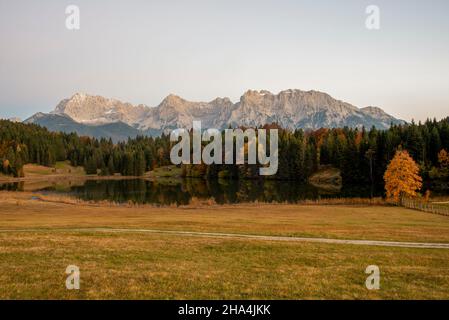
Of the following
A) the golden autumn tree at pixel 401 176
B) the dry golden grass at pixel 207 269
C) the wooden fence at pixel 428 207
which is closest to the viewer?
the dry golden grass at pixel 207 269

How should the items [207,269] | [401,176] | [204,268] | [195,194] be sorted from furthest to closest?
1. [195,194]
2. [401,176]
3. [204,268]
4. [207,269]

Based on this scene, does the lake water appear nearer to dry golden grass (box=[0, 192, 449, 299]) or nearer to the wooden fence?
the wooden fence

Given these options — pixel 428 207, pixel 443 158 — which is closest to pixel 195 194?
pixel 428 207

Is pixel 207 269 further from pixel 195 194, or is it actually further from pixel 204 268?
pixel 195 194

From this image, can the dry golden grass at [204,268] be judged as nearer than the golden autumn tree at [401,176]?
Yes

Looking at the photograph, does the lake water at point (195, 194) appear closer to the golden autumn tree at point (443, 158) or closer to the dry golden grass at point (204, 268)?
the golden autumn tree at point (443, 158)

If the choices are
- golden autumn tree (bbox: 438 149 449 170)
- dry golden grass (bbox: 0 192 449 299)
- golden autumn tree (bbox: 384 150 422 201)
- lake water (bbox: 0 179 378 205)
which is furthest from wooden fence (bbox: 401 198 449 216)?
golden autumn tree (bbox: 438 149 449 170)

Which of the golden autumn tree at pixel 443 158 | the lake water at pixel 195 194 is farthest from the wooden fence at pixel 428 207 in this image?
the golden autumn tree at pixel 443 158

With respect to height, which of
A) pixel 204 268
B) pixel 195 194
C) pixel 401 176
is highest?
pixel 401 176

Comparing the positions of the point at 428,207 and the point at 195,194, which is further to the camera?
the point at 195,194

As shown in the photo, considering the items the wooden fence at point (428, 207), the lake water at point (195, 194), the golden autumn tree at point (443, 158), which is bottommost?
the lake water at point (195, 194)

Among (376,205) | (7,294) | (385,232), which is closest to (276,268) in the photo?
(7,294)
